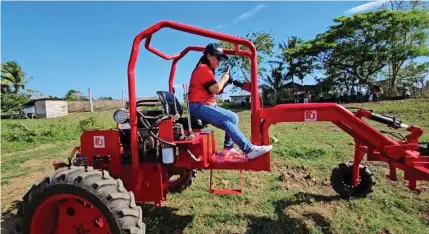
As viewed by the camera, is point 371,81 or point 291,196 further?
point 371,81

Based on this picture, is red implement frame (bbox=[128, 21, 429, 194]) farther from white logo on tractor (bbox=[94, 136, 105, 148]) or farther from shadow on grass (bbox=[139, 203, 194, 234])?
shadow on grass (bbox=[139, 203, 194, 234])

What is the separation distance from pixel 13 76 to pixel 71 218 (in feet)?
158

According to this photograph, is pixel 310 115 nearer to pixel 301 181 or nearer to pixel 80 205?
pixel 301 181

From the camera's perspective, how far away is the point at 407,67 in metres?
35.2

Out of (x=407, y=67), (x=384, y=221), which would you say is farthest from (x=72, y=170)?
(x=407, y=67)

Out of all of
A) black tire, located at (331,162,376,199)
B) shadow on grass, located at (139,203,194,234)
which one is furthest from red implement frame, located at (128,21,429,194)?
black tire, located at (331,162,376,199)

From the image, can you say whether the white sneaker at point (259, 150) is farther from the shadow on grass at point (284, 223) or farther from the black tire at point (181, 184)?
the black tire at point (181, 184)

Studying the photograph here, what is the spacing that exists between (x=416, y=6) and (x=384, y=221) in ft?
124

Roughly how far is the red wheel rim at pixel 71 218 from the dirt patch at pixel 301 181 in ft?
10.1

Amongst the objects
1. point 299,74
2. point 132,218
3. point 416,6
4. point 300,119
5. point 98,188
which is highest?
point 416,6

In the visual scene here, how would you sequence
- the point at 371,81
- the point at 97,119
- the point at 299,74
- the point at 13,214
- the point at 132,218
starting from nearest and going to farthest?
the point at 132,218 < the point at 13,214 < the point at 97,119 < the point at 371,81 < the point at 299,74

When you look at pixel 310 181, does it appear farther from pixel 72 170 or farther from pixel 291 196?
pixel 72 170

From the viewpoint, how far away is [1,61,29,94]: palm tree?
1666 inches

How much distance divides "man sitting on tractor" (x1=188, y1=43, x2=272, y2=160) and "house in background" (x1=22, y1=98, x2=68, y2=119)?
139 feet
